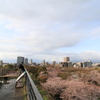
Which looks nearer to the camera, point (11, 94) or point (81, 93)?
point (11, 94)

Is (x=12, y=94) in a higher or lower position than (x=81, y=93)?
higher

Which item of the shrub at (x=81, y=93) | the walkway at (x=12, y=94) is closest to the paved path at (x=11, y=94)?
the walkway at (x=12, y=94)

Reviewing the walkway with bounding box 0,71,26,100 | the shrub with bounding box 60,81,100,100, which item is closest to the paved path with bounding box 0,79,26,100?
the walkway with bounding box 0,71,26,100

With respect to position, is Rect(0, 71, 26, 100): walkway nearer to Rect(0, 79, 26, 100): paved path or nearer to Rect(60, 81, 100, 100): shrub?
Rect(0, 79, 26, 100): paved path

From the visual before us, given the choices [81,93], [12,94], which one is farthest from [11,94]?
[81,93]

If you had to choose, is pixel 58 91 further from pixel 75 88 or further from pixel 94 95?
pixel 94 95

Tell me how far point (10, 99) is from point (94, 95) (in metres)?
8.92

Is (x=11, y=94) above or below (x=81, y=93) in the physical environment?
above

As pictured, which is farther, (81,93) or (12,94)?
(81,93)

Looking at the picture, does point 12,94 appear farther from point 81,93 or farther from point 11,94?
point 81,93

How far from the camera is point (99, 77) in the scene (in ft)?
46.7

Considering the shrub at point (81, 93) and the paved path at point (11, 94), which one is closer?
the paved path at point (11, 94)

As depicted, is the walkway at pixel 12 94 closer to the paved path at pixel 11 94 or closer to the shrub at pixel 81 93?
the paved path at pixel 11 94

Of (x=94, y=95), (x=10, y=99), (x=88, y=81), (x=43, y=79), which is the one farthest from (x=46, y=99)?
(x=88, y=81)
